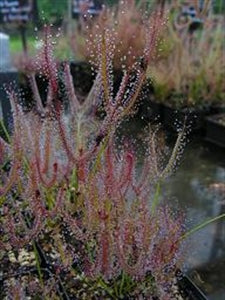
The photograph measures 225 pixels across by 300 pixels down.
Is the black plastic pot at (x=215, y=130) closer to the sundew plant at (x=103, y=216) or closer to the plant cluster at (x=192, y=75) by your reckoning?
the plant cluster at (x=192, y=75)

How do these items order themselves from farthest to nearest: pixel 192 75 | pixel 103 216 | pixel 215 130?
pixel 192 75
pixel 215 130
pixel 103 216

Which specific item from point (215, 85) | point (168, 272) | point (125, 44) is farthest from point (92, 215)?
point (125, 44)

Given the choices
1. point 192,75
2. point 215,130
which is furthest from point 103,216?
point 192,75

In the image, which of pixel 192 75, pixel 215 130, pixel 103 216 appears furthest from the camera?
pixel 192 75

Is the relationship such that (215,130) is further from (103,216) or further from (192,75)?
(103,216)

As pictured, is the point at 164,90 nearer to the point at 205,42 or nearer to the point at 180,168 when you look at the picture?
the point at 205,42

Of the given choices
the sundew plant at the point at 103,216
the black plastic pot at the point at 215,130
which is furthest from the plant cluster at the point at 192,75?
the sundew plant at the point at 103,216

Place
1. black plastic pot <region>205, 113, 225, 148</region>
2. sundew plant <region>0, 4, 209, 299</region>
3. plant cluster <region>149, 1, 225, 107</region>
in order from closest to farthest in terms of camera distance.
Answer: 1. sundew plant <region>0, 4, 209, 299</region>
2. black plastic pot <region>205, 113, 225, 148</region>
3. plant cluster <region>149, 1, 225, 107</region>

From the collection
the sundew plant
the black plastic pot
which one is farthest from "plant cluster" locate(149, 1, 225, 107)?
the sundew plant

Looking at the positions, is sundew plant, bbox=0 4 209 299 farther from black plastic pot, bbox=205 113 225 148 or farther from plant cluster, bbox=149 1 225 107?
plant cluster, bbox=149 1 225 107
